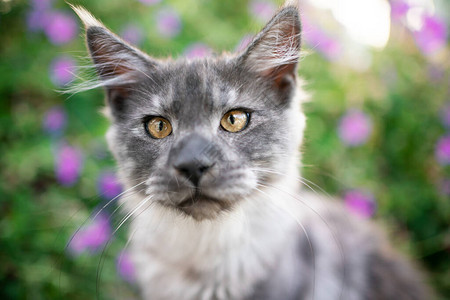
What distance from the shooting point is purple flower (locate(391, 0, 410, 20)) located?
3012mm

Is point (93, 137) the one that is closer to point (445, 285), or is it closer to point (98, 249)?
point (98, 249)

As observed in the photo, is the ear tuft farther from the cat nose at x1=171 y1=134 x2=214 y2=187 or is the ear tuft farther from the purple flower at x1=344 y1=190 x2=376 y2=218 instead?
the purple flower at x1=344 y1=190 x2=376 y2=218

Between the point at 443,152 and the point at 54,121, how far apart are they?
2745 millimetres

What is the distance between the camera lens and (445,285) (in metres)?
2.51

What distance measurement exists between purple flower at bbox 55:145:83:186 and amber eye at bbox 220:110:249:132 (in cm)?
132

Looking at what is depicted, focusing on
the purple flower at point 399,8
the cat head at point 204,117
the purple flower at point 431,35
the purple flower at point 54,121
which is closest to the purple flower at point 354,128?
the purple flower at point 431,35

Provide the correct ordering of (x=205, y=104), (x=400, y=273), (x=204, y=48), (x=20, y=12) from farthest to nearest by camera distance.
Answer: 1. (x=20, y=12)
2. (x=204, y=48)
3. (x=400, y=273)
4. (x=205, y=104)

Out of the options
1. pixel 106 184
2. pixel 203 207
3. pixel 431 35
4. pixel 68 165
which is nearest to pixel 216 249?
pixel 203 207

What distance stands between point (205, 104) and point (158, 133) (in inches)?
9.8

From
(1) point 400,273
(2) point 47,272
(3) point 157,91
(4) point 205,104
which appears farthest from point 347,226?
(2) point 47,272

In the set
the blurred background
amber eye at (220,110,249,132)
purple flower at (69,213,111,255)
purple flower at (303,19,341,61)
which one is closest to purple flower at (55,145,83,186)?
the blurred background

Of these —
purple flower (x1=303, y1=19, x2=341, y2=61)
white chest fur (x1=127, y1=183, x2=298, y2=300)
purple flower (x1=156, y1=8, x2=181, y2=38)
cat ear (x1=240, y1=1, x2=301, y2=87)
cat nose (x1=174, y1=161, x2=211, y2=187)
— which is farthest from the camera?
purple flower (x1=303, y1=19, x2=341, y2=61)

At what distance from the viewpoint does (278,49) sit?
1555 millimetres

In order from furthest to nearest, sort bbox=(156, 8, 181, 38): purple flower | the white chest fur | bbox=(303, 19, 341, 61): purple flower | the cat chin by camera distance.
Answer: bbox=(303, 19, 341, 61): purple flower < bbox=(156, 8, 181, 38): purple flower < the white chest fur < the cat chin
